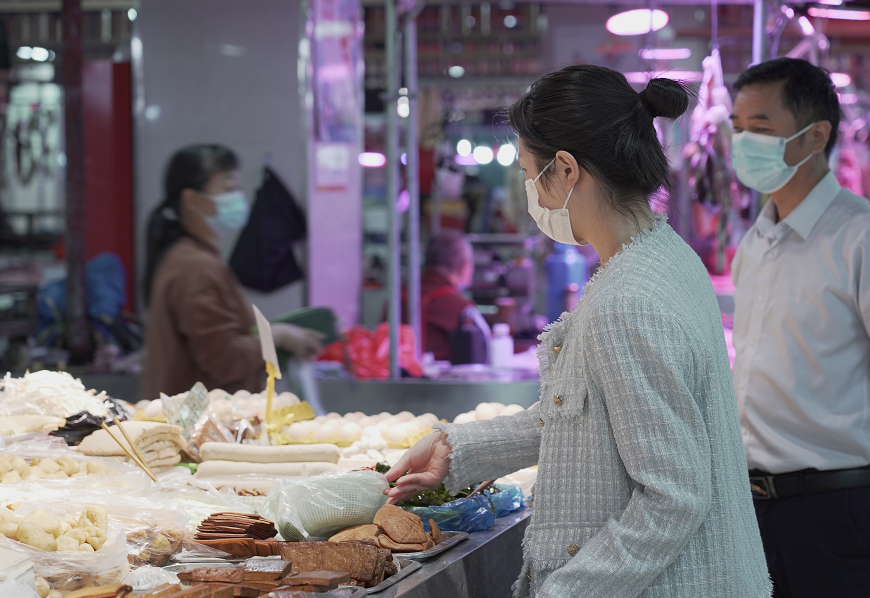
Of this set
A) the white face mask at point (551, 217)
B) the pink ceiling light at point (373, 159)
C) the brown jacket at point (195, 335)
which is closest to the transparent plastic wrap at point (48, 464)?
the white face mask at point (551, 217)

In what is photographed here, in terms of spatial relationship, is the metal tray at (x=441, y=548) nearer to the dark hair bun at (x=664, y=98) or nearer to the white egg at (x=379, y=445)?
the white egg at (x=379, y=445)

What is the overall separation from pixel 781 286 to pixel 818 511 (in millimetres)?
568

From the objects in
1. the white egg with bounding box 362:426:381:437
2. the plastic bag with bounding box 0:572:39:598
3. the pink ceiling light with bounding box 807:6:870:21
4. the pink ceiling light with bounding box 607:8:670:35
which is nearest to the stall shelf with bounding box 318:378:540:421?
the white egg with bounding box 362:426:381:437

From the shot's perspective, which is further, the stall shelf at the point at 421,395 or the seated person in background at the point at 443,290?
the seated person in background at the point at 443,290

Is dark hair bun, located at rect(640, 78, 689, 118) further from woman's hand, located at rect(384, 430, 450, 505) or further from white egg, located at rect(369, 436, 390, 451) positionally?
white egg, located at rect(369, 436, 390, 451)

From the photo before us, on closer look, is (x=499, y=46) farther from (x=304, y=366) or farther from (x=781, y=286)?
(x=781, y=286)

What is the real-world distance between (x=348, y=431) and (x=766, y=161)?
141 centimetres

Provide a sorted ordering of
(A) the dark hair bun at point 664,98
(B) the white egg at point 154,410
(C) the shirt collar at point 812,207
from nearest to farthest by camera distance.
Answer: (A) the dark hair bun at point 664,98, (C) the shirt collar at point 812,207, (B) the white egg at point 154,410

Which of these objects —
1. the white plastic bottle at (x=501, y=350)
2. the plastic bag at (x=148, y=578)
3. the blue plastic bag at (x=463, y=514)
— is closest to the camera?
the plastic bag at (x=148, y=578)

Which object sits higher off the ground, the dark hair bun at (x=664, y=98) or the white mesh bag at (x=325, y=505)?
the dark hair bun at (x=664, y=98)

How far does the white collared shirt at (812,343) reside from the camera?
80.7 inches

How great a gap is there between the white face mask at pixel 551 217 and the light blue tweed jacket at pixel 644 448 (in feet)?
0.34

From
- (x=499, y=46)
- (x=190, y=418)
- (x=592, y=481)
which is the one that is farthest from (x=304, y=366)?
(x=499, y=46)

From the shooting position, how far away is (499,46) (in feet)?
28.6
